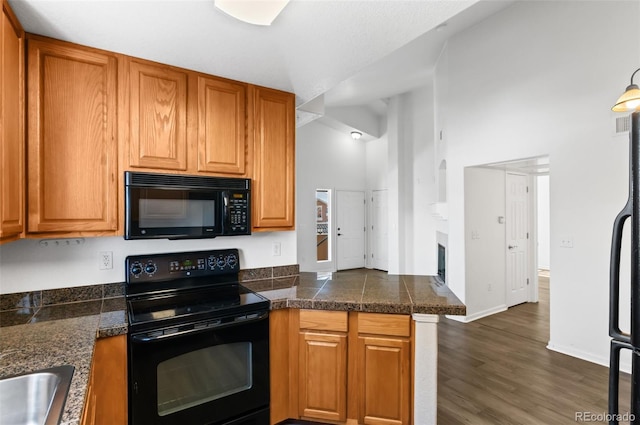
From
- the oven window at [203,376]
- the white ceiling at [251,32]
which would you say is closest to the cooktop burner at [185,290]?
the oven window at [203,376]

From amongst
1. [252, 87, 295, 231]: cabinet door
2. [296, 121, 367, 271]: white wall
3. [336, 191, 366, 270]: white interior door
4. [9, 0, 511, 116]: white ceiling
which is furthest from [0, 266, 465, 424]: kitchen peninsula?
[336, 191, 366, 270]: white interior door

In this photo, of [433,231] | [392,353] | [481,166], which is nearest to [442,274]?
[433,231]

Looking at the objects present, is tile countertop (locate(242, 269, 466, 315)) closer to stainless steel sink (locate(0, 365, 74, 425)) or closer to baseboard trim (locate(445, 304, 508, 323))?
stainless steel sink (locate(0, 365, 74, 425))

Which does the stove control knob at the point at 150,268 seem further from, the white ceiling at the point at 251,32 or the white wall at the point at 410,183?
the white wall at the point at 410,183

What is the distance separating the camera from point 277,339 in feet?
6.40

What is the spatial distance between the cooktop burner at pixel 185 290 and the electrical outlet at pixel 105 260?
11 centimetres

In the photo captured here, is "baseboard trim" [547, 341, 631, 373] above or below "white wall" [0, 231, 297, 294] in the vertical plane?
below

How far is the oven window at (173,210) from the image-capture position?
6.15ft

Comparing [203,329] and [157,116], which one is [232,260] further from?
[157,116]

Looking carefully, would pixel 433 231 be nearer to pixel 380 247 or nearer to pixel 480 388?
pixel 380 247

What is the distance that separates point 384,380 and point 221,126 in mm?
1924

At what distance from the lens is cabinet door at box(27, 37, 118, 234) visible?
5.36 ft

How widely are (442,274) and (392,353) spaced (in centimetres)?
362

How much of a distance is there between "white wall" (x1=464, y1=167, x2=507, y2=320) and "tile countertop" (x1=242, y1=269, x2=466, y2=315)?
2.09m
